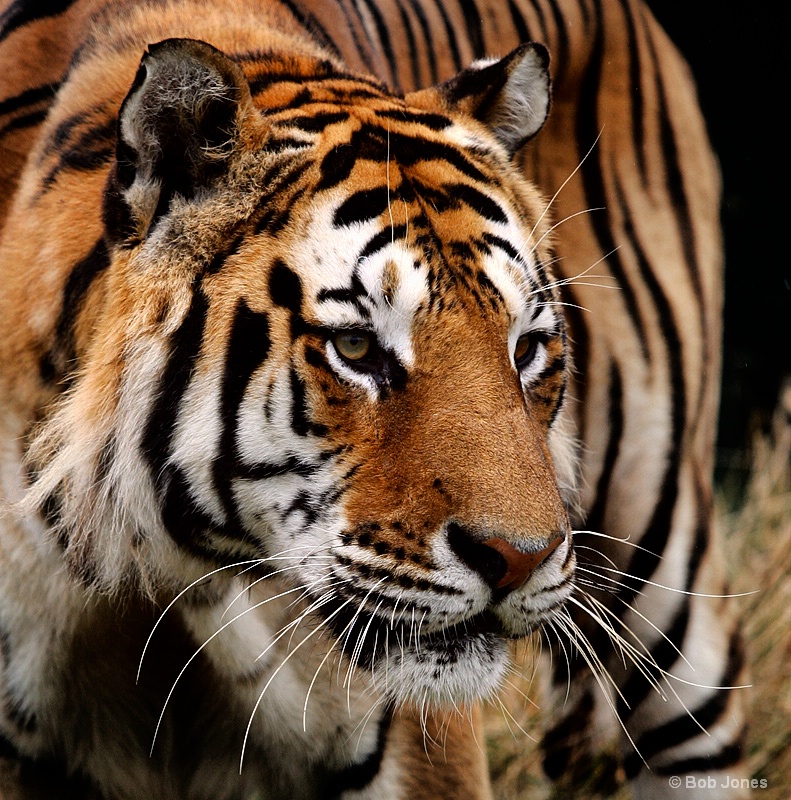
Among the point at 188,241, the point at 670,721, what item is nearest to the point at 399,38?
the point at 188,241

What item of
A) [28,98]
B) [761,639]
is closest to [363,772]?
[28,98]

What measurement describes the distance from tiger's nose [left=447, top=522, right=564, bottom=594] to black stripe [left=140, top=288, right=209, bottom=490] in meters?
0.48

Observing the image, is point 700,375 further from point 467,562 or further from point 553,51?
point 467,562

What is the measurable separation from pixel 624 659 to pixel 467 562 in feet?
4.64

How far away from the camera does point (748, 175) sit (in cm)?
500

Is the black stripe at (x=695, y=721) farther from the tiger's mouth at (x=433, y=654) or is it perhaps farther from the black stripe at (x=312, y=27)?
the black stripe at (x=312, y=27)

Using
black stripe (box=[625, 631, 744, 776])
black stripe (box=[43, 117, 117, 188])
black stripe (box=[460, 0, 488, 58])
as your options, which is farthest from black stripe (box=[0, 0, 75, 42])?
black stripe (box=[625, 631, 744, 776])

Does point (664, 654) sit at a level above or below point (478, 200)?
below

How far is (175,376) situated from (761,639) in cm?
265

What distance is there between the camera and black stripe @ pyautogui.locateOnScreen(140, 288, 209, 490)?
71.4 inches

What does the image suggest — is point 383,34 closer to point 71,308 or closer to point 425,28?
point 425,28

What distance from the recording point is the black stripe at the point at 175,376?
1.81m

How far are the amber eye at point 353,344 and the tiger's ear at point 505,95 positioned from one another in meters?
0.62

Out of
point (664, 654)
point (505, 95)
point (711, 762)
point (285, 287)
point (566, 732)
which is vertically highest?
point (505, 95)
